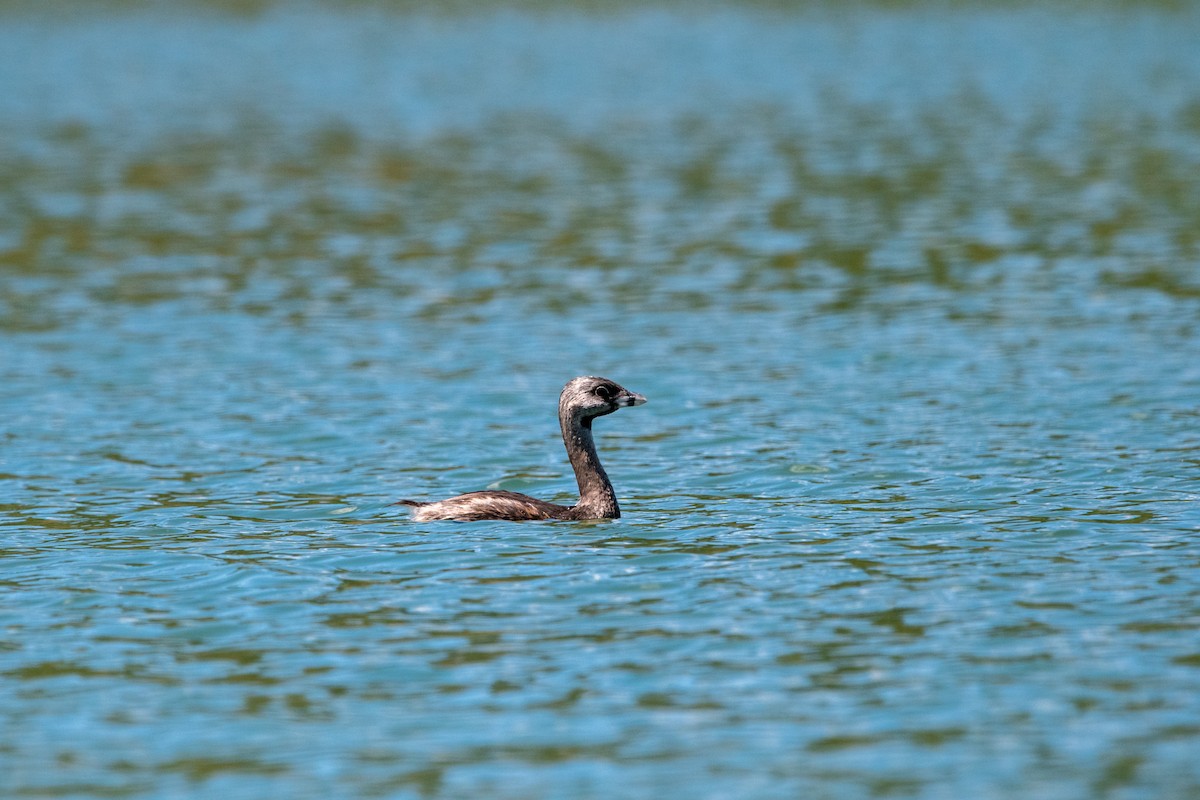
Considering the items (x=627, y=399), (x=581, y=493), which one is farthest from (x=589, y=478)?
(x=627, y=399)

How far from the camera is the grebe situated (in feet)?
58.7

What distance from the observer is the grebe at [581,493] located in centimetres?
1789

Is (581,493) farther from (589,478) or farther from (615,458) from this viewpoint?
(615,458)

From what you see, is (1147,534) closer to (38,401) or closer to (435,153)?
(38,401)

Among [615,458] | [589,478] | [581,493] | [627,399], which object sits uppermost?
[627,399]

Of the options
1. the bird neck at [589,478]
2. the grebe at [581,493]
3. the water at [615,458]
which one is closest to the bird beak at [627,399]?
the grebe at [581,493]

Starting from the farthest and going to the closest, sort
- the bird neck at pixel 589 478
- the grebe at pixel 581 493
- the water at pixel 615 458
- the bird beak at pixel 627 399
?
1. the bird beak at pixel 627 399
2. the bird neck at pixel 589 478
3. the grebe at pixel 581 493
4. the water at pixel 615 458

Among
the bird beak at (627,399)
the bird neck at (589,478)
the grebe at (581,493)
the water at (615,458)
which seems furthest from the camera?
the bird beak at (627,399)

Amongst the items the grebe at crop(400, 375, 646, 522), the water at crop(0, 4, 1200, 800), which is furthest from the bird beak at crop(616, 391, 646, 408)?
the water at crop(0, 4, 1200, 800)

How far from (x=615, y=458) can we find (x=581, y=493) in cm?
409

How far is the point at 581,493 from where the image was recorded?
A: 18234 mm

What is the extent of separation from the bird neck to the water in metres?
0.29

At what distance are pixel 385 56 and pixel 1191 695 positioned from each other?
75264 mm

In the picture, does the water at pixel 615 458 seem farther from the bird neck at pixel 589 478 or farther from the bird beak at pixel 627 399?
the bird beak at pixel 627 399
